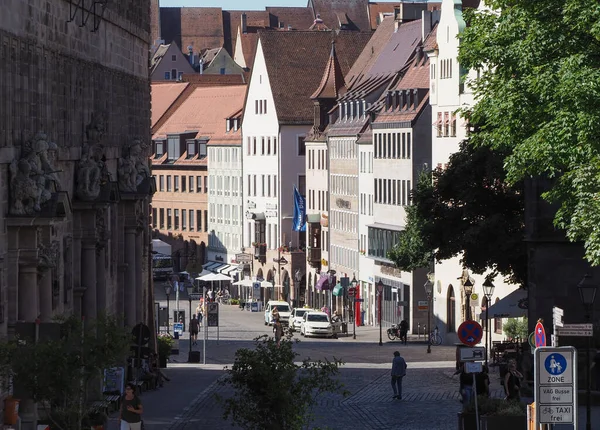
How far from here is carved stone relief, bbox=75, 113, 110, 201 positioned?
1698 inches

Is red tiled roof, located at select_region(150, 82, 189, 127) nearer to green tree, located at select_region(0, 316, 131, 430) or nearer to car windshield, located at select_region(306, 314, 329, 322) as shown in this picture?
car windshield, located at select_region(306, 314, 329, 322)

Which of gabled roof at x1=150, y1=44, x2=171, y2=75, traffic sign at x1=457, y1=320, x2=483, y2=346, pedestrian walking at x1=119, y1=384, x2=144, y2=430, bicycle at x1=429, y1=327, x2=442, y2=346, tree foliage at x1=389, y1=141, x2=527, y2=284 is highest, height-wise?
gabled roof at x1=150, y1=44, x2=171, y2=75

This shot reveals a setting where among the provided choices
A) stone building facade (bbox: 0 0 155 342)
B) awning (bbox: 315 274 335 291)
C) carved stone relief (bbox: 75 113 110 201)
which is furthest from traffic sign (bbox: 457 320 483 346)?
awning (bbox: 315 274 335 291)

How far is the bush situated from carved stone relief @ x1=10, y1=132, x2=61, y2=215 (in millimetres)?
29397

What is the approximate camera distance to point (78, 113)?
142 feet

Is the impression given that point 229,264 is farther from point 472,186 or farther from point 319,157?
point 472,186

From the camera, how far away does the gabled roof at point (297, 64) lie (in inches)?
5084

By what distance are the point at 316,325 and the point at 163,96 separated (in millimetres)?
72086

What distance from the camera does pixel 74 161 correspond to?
141 ft

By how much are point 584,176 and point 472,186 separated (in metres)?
22.8

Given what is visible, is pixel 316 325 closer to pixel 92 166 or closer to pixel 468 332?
pixel 92 166

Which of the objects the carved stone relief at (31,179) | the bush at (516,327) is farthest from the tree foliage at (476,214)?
the carved stone relief at (31,179)

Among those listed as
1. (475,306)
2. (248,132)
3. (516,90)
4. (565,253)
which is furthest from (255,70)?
(516,90)

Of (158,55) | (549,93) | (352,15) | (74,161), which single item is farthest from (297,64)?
(549,93)
